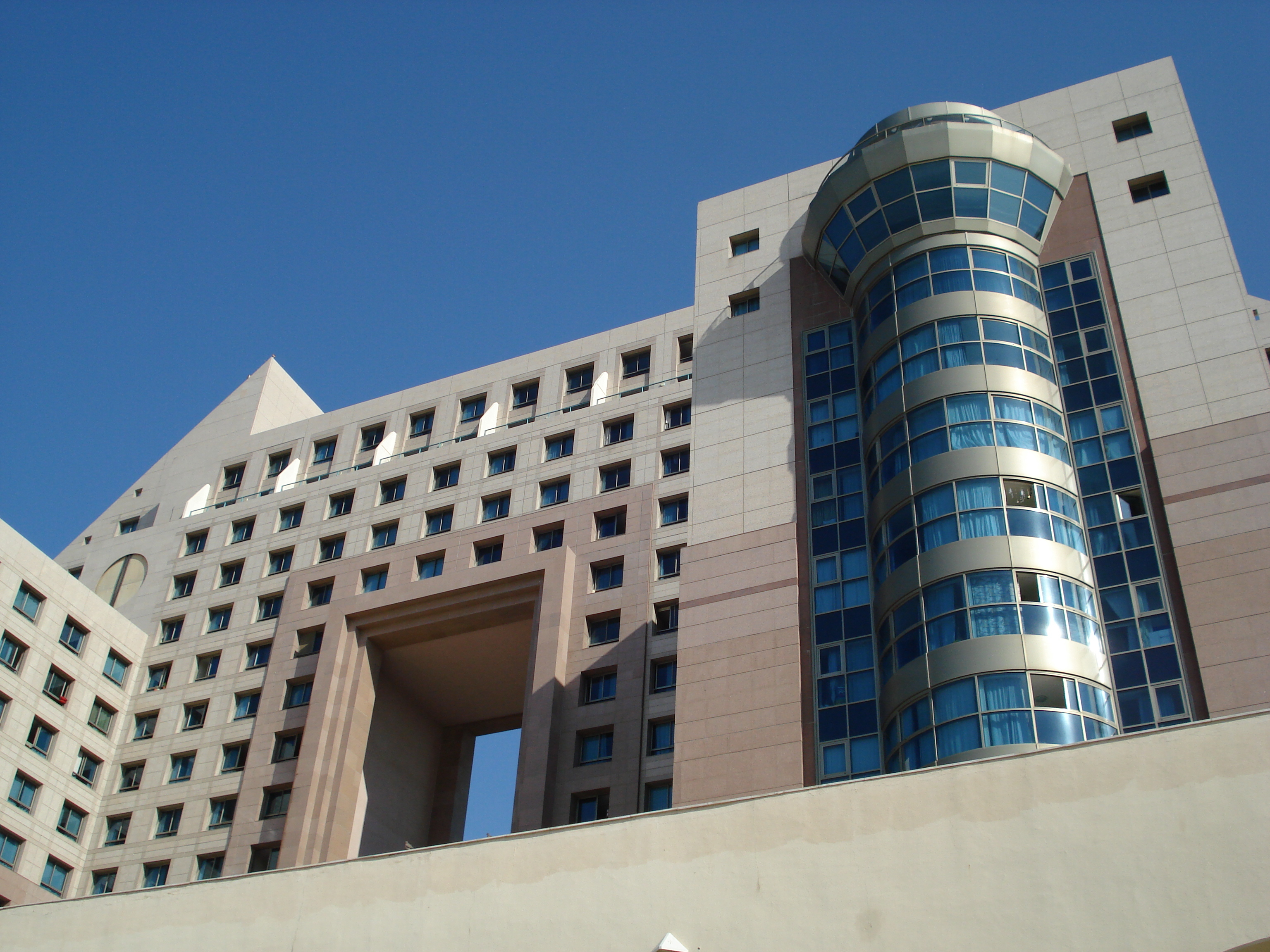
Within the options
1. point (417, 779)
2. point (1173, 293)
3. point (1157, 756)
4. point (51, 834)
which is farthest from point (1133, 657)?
point (51, 834)

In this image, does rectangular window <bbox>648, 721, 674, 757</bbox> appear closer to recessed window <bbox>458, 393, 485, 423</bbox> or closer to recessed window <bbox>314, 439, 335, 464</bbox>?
recessed window <bbox>458, 393, 485, 423</bbox>

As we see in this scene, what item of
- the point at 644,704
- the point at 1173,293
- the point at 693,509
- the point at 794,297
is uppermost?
the point at 794,297

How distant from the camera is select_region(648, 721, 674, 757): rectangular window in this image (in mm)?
51906

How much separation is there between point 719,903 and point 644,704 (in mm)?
31248

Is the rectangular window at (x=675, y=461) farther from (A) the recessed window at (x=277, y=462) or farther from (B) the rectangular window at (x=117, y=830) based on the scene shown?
(B) the rectangular window at (x=117, y=830)

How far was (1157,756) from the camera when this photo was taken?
67.1 feet

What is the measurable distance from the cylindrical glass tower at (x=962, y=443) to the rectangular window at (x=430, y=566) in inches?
965

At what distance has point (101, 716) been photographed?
212 feet

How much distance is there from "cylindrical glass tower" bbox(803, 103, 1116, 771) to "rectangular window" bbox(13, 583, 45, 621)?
40.6m

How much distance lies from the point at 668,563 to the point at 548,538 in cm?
727

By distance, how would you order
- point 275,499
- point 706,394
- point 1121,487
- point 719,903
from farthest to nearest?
point 275,499 → point 706,394 → point 1121,487 → point 719,903

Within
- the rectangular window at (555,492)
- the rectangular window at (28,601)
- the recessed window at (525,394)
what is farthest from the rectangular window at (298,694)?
the recessed window at (525,394)

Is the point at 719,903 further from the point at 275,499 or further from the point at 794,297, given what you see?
the point at 275,499

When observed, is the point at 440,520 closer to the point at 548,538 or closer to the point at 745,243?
the point at 548,538
